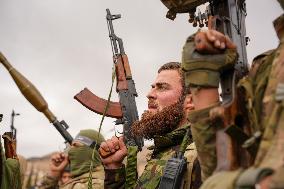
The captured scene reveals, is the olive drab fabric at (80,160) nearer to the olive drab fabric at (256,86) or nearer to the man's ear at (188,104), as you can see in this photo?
the man's ear at (188,104)

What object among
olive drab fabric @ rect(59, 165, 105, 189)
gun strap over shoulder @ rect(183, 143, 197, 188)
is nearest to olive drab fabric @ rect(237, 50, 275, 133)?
gun strap over shoulder @ rect(183, 143, 197, 188)

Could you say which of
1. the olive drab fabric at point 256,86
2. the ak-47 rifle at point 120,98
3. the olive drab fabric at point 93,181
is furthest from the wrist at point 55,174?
the olive drab fabric at point 256,86

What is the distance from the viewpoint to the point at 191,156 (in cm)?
333

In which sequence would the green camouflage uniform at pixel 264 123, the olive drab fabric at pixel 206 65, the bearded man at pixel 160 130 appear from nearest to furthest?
1. the green camouflage uniform at pixel 264 123
2. the olive drab fabric at pixel 206 65
3. the bearded man at pixel 160 130

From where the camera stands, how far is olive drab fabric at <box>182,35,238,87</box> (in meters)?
1.82

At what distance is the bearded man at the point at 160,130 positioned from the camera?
11.5 ft

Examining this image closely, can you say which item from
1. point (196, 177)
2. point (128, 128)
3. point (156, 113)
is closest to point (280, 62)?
point (196, 177)

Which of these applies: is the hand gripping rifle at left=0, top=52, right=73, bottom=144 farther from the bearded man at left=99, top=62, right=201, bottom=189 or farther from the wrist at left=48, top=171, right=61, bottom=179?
the wrist at left=48, top=171, right=61, bottom=179

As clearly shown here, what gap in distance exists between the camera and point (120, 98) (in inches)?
275

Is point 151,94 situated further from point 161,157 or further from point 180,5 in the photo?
point 180,5

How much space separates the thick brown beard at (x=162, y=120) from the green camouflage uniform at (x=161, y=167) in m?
0.11

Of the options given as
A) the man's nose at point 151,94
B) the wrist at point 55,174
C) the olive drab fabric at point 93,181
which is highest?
the man's nose at point 151,94

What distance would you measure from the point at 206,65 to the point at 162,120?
2043 millimetres

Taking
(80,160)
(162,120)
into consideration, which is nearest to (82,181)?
(80,160)
